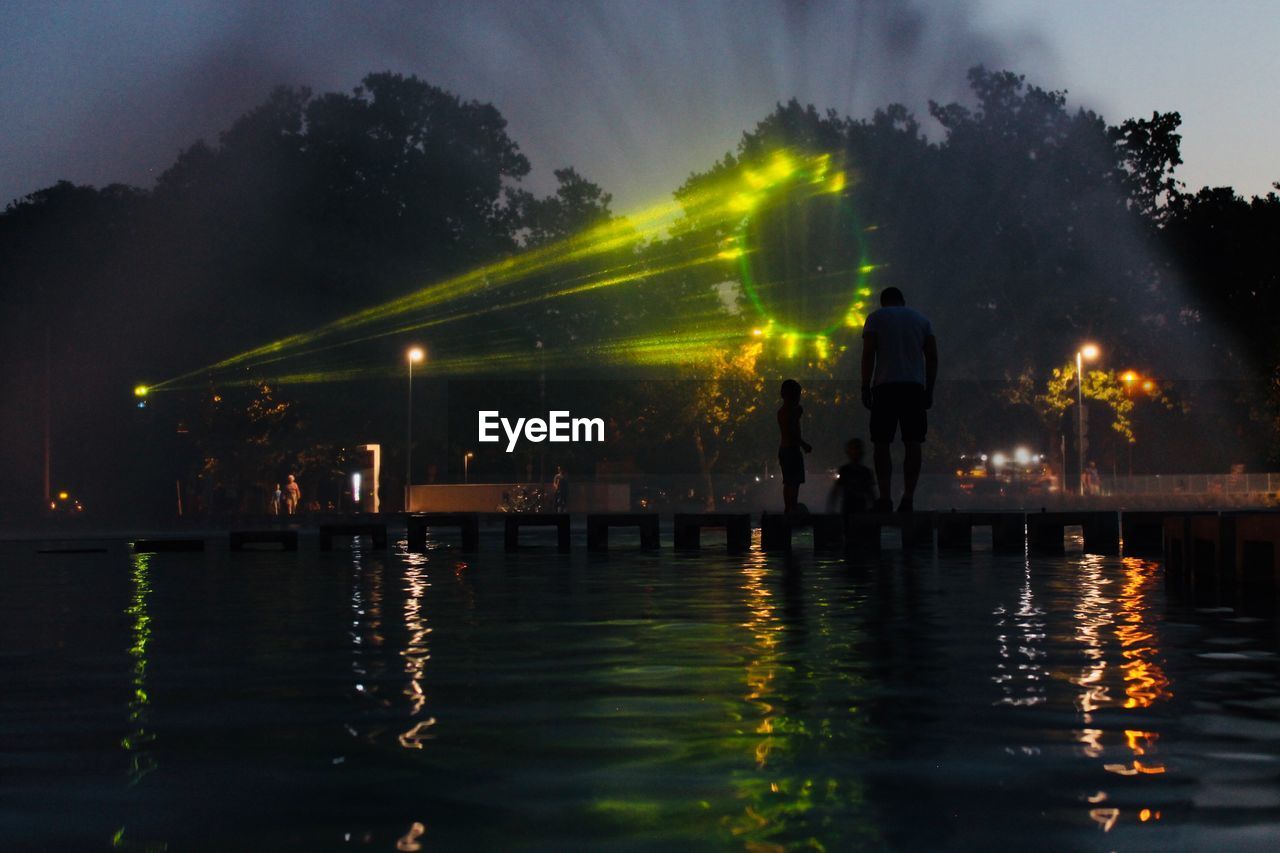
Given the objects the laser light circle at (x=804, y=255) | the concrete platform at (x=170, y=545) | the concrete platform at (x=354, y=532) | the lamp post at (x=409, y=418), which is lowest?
the concrete platform at (x=170, y=545)

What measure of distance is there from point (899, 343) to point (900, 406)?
0.58 meters

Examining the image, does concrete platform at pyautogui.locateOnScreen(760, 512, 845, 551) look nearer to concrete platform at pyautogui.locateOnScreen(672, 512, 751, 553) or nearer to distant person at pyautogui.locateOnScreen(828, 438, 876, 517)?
concrete platform at pyautogui.locateOnScreen(672, 512, 751, 553)

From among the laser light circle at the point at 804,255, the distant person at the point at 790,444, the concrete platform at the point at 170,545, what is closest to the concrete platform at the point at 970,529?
the distant person at the point at 790,444

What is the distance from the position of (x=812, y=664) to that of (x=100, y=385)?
60.9 m

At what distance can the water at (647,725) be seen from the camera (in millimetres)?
4102

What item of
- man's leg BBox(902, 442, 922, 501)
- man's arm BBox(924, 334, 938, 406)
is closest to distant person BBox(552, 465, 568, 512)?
man's leg BBox(902, 442, 922, 501)

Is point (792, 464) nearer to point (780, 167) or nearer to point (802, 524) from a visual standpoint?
point (802, 524)

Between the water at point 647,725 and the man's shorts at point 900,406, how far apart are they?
5.34 metres

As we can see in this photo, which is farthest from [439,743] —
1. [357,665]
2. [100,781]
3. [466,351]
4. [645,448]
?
[645,448]

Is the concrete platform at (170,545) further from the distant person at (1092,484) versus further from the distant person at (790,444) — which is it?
the distant person at (1092,484)

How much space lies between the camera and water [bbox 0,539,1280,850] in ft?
13.5

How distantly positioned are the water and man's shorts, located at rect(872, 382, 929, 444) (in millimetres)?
5341

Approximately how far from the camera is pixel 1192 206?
218ft


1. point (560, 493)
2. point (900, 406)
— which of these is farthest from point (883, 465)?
point (560, 493)
